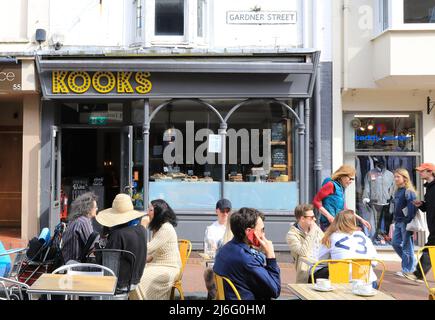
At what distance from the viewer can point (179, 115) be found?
9039 millimetres

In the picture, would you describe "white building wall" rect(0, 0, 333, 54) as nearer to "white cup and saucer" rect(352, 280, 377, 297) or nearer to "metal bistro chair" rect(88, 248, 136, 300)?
"metal bistro chair" rect(88, 248, 136, 300)

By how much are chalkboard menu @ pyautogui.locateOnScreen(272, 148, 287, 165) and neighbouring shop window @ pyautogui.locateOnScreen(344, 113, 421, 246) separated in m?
1.30

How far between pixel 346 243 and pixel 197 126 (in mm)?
5071

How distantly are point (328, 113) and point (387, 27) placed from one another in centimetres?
195

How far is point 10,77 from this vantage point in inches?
337

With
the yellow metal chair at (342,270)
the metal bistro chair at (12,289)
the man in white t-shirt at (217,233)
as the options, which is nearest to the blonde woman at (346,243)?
the yellow metal chair at (342,270)

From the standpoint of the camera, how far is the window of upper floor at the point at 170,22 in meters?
8.83

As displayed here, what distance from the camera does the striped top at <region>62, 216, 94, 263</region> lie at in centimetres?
489

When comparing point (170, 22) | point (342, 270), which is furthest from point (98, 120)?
point (342, 270)

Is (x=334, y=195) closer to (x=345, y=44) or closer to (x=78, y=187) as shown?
(x=345, y=44)

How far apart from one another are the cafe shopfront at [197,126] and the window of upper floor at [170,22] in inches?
24.4
